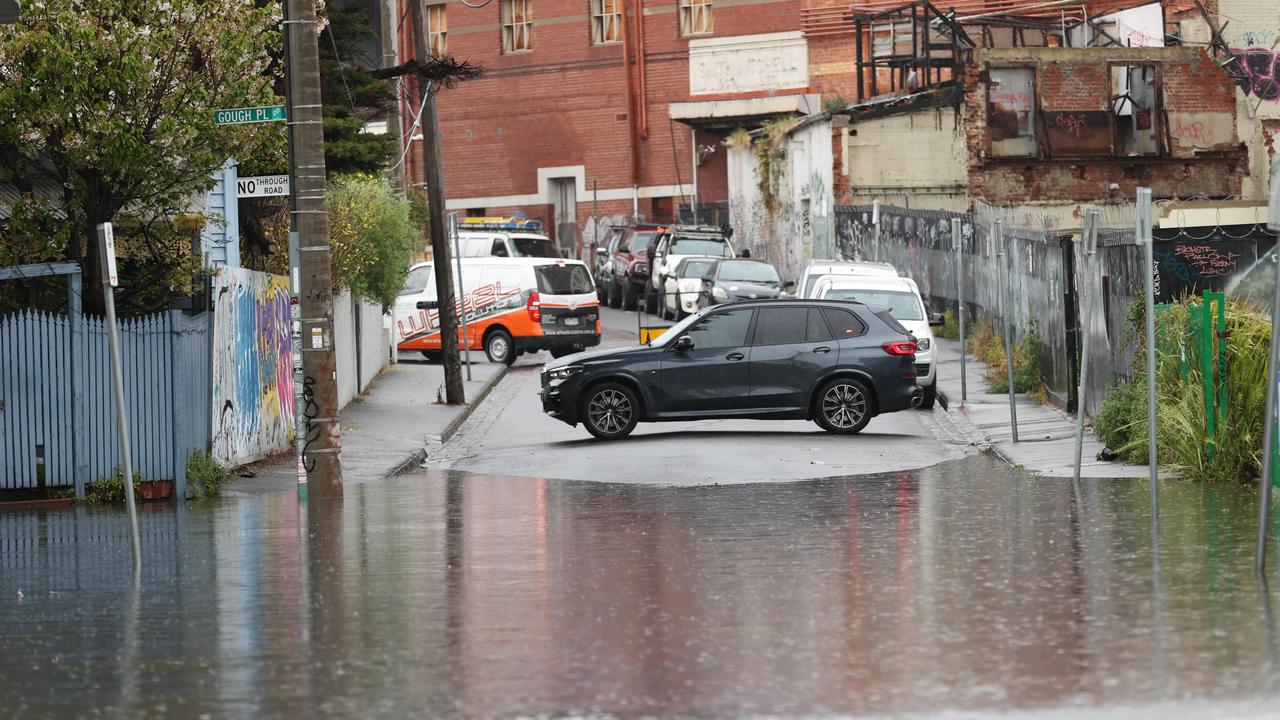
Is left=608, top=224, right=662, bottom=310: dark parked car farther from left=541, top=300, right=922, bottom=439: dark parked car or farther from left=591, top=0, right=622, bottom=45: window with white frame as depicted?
left=541, top=300, right=922, bottom=439: dark parked car

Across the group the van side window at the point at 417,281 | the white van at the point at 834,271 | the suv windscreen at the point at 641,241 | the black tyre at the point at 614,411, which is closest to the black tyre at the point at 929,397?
the white van at the point at 834,271

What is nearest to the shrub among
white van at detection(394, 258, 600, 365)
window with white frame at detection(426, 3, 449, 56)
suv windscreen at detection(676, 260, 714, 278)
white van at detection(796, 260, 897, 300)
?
white van at detection(796, 260, 897, 300)

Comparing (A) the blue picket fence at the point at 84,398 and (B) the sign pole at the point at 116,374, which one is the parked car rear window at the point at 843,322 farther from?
(B) the sign pole at the point at 116,374

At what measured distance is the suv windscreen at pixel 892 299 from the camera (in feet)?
85.6

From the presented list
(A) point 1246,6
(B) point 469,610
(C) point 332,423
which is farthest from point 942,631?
(A) point 1246,6

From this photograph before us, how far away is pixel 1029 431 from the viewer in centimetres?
2108

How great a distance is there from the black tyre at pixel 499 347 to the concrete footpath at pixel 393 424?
0.81 feet

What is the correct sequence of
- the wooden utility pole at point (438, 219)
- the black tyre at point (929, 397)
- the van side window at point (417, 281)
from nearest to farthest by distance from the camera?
the black tyre at point (929, 397) → the wooden utility pole at point (438, 219) → the van side window at point (417, 281)

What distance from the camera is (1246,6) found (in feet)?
128

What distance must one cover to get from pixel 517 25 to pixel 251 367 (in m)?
43.7

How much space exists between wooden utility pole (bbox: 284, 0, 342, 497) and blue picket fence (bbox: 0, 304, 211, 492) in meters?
1.18

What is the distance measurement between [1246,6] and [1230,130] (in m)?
2.84

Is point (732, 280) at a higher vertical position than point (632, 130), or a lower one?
lower

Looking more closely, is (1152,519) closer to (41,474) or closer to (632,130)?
(41,474)
